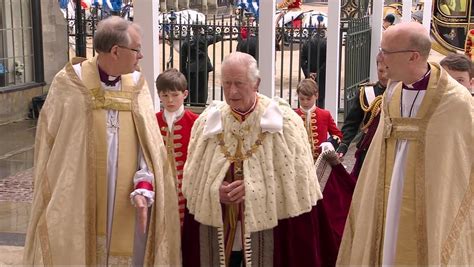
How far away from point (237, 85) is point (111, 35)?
0.68 m

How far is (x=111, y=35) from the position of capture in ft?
11.9

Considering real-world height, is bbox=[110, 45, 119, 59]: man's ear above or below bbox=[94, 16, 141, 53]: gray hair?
below

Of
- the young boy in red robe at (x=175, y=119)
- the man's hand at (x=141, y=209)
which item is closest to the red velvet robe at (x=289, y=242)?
the man's hand at (x=141, y=209)

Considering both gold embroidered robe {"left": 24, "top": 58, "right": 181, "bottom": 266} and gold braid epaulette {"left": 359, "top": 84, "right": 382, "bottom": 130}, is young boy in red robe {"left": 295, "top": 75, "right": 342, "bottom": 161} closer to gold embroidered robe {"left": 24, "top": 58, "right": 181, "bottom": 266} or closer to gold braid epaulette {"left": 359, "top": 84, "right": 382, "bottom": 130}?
gold braid epaulette {"left": 359, "top": 84, "right": 382, "bottom": 130}

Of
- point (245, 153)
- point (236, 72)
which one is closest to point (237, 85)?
point (236, 72)

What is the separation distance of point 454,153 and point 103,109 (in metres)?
1.79

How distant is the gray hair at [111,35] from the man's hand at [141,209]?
764 millimetres

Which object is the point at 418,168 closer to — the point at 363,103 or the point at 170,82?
the point at 363,103

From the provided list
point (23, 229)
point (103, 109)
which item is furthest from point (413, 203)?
point (23, 229)

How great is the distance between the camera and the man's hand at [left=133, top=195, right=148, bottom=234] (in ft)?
12.0

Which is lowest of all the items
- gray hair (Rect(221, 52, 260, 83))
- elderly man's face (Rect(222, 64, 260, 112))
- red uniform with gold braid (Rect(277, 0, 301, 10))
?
elderly man's face (Rect(222, 64, 260, 112))

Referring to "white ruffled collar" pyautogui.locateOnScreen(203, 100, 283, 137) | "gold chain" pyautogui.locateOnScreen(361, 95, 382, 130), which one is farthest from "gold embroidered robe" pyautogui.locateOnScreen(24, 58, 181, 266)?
"gold chain" pyautogui.locateOnScreen(361, 95, 382, 130)

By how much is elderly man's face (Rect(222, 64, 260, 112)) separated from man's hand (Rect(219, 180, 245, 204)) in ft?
1.37

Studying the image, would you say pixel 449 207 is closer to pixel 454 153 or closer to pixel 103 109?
pixel 454 153
